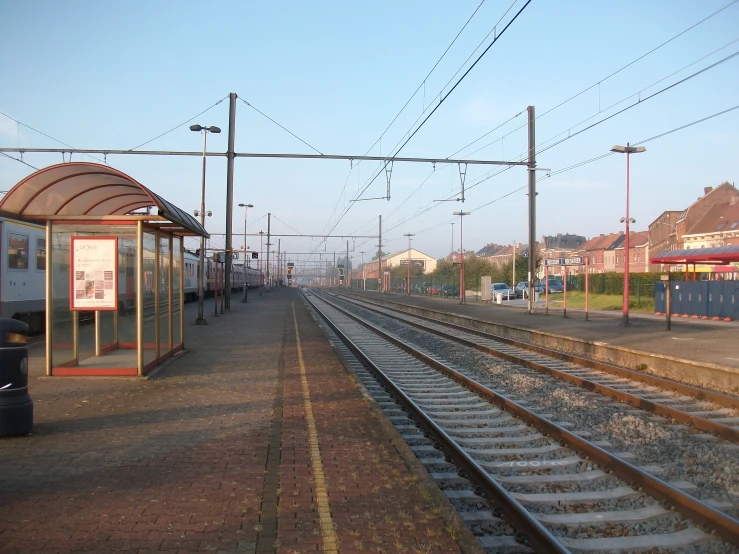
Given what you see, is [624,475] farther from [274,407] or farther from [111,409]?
[111,409]

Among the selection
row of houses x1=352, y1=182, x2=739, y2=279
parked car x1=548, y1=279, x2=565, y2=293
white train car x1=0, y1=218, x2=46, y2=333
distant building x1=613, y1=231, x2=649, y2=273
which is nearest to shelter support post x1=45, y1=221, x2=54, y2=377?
white train car x1=0, y1=218, x2=46, y2=333

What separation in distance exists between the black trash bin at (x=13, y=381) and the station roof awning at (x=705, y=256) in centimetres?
2453

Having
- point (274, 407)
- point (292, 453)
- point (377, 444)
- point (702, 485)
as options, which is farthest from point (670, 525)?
point (274, 407)

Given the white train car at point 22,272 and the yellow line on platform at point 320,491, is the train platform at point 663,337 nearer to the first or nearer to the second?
the yellow line on platform at point 320,491

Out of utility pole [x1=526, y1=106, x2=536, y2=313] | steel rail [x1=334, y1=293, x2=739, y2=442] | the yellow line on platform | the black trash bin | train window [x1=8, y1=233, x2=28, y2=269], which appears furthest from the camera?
utility pole [x1=526, y1=106, x2=536, y2=313]

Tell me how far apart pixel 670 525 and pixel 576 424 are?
362 cm

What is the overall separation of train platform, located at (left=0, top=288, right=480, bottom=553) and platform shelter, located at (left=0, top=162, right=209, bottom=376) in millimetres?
1068

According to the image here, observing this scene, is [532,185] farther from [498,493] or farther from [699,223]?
[699,223]

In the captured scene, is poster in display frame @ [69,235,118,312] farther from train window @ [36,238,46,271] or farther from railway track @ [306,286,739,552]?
train window @ [36,238,46,271]

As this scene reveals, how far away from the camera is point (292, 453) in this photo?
6.48m

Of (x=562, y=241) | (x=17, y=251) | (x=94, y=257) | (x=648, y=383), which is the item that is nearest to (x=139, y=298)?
(x=94, y=257)

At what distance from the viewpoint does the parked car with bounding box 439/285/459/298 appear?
6544cm

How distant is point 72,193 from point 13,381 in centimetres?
512

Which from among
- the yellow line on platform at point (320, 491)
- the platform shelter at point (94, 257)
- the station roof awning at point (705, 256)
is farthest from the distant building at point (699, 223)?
the yellow line on platform at point (320, 491)
